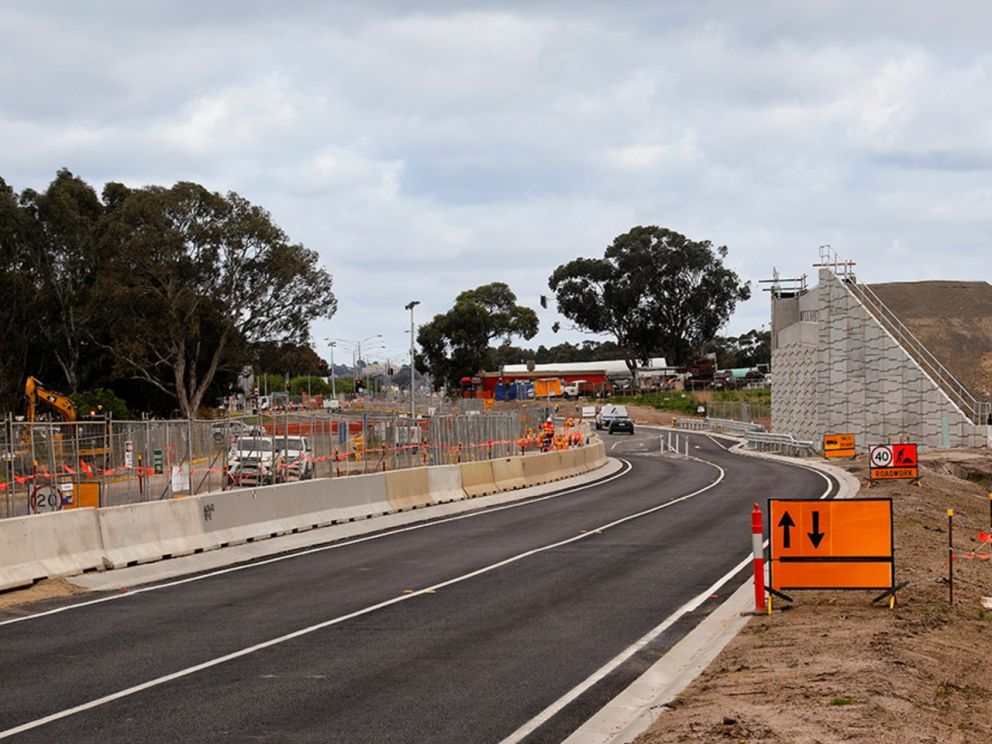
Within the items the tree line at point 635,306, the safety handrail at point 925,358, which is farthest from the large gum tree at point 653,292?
the safety handrail at point 925,358

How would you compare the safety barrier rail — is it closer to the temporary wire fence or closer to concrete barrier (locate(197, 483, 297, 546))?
the temporary wire fence

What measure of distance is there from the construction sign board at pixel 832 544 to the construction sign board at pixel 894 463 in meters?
24.8

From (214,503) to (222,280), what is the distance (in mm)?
56410

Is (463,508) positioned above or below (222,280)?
below

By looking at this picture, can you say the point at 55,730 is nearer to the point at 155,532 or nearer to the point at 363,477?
the point at 155,532

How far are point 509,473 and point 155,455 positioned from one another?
13.1m

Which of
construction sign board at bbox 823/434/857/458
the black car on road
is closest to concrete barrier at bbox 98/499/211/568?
construction sign board at bbox 823/434/857/458

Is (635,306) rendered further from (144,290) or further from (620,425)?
(144,290)

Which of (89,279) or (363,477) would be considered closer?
(363,477)

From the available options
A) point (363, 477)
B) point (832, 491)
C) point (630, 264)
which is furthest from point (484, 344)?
point (363, 477)

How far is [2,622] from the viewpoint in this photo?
1476 cm

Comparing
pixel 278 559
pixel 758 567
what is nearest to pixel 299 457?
pixel 278 559

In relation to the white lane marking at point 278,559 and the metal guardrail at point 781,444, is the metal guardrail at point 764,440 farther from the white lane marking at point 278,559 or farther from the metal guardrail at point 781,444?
the white lane marking at point 278,559

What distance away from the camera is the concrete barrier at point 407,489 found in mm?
29672
